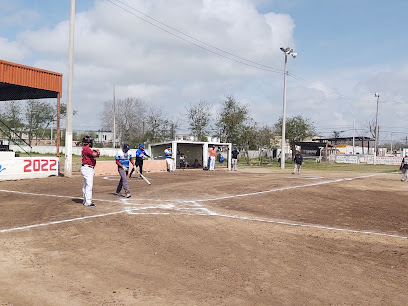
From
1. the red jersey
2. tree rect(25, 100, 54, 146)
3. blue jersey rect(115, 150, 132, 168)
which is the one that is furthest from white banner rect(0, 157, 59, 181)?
tree rect(25, 100, 54, 146)

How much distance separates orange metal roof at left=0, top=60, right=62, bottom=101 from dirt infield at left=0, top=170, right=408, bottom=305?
964cm

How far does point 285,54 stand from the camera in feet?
116

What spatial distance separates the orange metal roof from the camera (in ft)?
62.1

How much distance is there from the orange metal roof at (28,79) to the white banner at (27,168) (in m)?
4.32

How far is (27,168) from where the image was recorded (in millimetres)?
17875

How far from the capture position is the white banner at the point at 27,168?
16.9 m

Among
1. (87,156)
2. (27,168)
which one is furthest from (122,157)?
(27,168)

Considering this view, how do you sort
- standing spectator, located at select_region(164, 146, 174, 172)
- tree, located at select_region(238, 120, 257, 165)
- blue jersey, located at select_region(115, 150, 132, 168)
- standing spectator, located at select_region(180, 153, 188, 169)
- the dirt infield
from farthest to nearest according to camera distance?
1. tree, located at select_region(238, 120, 257, 165)
2. standing spectator, located at select_region(180, 153, 188, 169)
3. standing spectator, located at select_region(164, 146, 174, 172)
4. blue jersey, located at select_region(115, 150, 132, 168)
5. the dirt infield

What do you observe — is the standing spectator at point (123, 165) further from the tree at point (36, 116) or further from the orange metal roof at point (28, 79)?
the tree at point (36, 116)

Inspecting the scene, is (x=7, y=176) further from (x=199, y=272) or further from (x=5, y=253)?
(x=199, y=272)

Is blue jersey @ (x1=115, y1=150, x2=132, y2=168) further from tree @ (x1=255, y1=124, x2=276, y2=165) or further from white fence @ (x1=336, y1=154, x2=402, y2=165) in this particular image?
white fence @ (x1=336, y1=154, x2=402, y2=165)

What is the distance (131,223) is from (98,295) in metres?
3.95

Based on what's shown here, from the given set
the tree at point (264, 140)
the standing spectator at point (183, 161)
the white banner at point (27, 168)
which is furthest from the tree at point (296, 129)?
the white banner at point (27, 168)

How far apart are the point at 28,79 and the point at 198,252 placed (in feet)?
57.3
